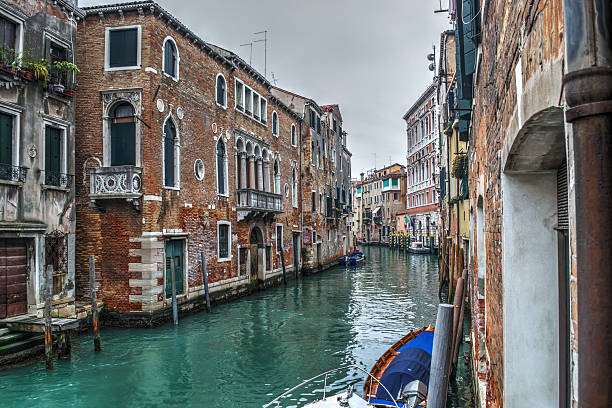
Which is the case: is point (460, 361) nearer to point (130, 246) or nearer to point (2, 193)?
point (130, 246)

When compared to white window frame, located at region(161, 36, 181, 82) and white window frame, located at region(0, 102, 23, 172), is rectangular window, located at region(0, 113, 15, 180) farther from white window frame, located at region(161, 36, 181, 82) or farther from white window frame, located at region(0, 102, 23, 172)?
white window frame, located at region(161, 36, 181, 82)

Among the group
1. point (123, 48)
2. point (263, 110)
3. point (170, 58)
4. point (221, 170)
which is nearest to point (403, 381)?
point (123, 48)

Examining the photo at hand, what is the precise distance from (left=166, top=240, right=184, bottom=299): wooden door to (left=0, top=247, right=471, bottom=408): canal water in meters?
0.89

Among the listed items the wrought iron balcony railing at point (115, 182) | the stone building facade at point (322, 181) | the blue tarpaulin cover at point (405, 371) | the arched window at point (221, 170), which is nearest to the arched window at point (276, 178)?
the stone building facade at point (322, 181)

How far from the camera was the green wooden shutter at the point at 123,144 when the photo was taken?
1168cm

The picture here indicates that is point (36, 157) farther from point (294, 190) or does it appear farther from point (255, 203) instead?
point (294, 190)

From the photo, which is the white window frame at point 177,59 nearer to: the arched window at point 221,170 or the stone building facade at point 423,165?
the arched window at point 221,170

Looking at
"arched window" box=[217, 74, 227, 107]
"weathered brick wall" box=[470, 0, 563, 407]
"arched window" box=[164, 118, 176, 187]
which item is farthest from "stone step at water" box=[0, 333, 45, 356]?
"arched window" box=[217, 74, 227, 107]

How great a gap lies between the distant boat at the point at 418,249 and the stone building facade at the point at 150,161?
23630 millimetres

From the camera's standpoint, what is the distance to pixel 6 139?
9.14 meters

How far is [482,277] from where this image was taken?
5777 millimetres

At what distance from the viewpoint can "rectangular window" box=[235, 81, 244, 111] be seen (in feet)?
55.6

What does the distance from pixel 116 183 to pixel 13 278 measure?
3.11m

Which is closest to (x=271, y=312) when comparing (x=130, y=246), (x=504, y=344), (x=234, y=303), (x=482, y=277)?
(x=234, y=303)
